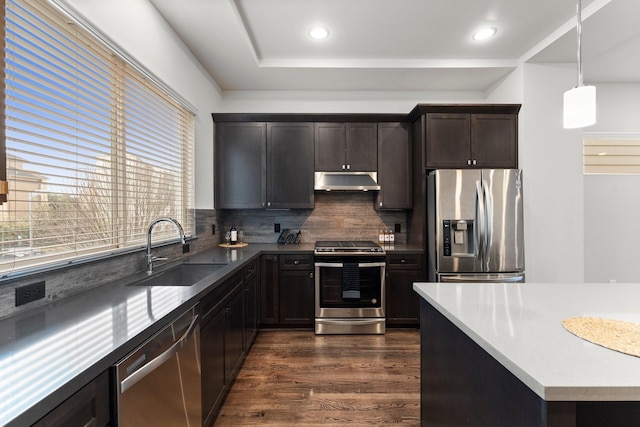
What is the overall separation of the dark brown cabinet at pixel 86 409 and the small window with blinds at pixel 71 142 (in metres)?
0.75

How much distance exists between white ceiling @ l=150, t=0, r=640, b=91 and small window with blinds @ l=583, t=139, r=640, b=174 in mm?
743

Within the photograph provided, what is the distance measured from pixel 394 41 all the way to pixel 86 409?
331 cm

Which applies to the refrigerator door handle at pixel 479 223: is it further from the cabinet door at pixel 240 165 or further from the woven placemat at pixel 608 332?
the cabinet door at pixel 240 165

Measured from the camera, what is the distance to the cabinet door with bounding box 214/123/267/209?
3.57 meters

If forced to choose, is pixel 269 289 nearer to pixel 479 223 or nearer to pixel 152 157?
pixel 152 157

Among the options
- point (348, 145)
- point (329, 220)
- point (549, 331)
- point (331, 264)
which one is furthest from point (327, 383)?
point (348, 145)

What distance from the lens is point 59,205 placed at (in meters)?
1.48

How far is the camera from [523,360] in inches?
32.6

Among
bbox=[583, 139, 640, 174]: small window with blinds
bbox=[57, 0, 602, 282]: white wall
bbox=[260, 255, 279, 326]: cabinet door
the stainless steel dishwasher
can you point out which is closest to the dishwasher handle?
the stainless steel dishwasher

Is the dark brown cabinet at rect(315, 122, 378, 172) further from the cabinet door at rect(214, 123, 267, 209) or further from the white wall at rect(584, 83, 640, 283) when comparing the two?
the white wall at rect(584, 83, 640, 283)

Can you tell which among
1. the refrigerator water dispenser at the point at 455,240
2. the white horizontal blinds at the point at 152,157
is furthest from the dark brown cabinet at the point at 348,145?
the white horizontal blinds at the point at 152,157

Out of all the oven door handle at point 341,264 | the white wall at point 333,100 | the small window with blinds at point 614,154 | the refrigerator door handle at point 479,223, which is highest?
the white wall at point 333,100

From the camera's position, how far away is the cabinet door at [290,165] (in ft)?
11.7

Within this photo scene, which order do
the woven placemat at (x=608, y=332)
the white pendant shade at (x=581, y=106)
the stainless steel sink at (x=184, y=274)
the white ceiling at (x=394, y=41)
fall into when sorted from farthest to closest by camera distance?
the white ceiling at (x=394, y=41), the stainless steel sink at (x=184, y=274), the white pendant shade at (x=581, y=106), the woven placemat at (x=608, y=332)
